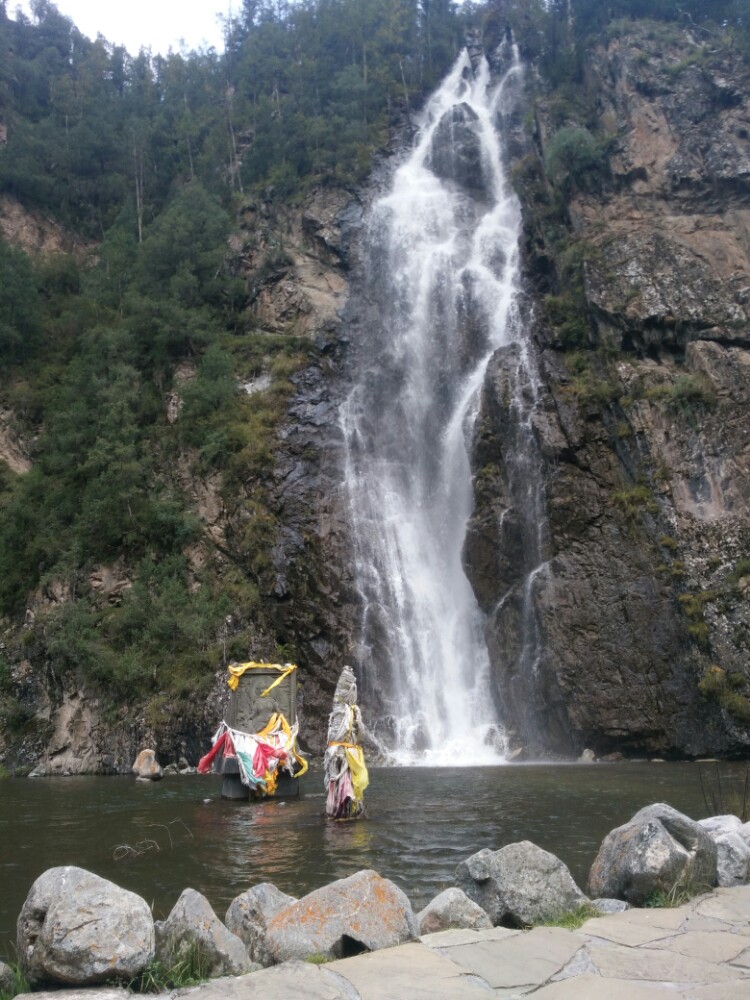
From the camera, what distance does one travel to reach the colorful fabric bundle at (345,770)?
40.2 feet

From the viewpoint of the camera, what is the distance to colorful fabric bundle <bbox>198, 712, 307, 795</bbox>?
49.9 ft

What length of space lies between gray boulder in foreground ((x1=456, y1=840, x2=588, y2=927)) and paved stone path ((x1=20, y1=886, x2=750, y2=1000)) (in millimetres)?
302

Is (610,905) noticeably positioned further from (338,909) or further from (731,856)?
(338,909)

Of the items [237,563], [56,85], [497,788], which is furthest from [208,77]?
[497,788]

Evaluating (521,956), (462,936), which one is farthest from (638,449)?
(521,956)

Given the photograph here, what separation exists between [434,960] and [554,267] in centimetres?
3297

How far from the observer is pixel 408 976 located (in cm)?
477

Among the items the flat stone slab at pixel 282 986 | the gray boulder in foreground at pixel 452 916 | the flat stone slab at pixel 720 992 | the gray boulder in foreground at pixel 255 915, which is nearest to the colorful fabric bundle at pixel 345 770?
the gray boulder in foreground at pixel 452 916

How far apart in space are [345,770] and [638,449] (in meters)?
17.7

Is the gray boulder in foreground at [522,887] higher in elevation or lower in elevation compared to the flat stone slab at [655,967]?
higher

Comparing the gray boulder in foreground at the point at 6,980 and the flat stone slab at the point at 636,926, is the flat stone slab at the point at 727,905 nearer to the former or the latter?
the flat stone slab at the point at 636,926

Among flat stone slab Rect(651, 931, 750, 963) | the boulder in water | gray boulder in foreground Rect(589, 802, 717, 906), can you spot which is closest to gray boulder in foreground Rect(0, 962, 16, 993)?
flat stone slab Rect(651, 931, 750, 963)

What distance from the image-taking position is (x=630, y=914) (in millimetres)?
6160

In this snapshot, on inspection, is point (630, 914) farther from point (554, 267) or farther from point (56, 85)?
point (56, 85)
